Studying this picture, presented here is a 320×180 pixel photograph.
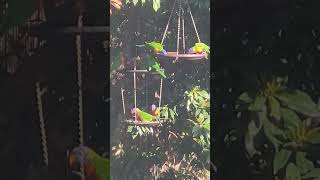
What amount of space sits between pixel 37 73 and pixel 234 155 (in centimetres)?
60

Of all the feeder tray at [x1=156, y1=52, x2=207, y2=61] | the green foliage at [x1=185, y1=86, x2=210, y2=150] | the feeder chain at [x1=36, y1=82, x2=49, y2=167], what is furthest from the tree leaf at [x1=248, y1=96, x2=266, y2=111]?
the feeder chain at [x1=36, y1=82, x2=49, y2=167]

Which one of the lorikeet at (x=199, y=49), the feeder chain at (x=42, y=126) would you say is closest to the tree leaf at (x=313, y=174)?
the lorikeet at (x=199, y=49)

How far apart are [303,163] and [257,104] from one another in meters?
0.20

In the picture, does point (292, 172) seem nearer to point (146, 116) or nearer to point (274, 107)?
point (274, 107)

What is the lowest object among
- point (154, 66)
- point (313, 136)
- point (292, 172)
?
point (292, 172)

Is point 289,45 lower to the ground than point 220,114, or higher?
higher

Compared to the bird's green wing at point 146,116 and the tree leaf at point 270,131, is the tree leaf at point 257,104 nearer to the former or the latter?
the tree leaf at point 270,131

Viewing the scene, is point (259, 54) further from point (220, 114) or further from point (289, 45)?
point (220, 114)

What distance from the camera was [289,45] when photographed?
1181 millimetres

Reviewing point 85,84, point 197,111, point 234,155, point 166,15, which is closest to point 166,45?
point 166,15

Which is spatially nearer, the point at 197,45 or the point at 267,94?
the point at 267,94

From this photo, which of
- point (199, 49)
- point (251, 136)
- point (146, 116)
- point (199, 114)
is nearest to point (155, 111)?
point (146, 116)

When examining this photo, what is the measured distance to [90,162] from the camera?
4.16ft

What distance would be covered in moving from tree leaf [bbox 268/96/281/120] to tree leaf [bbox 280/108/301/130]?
11 millimetres
